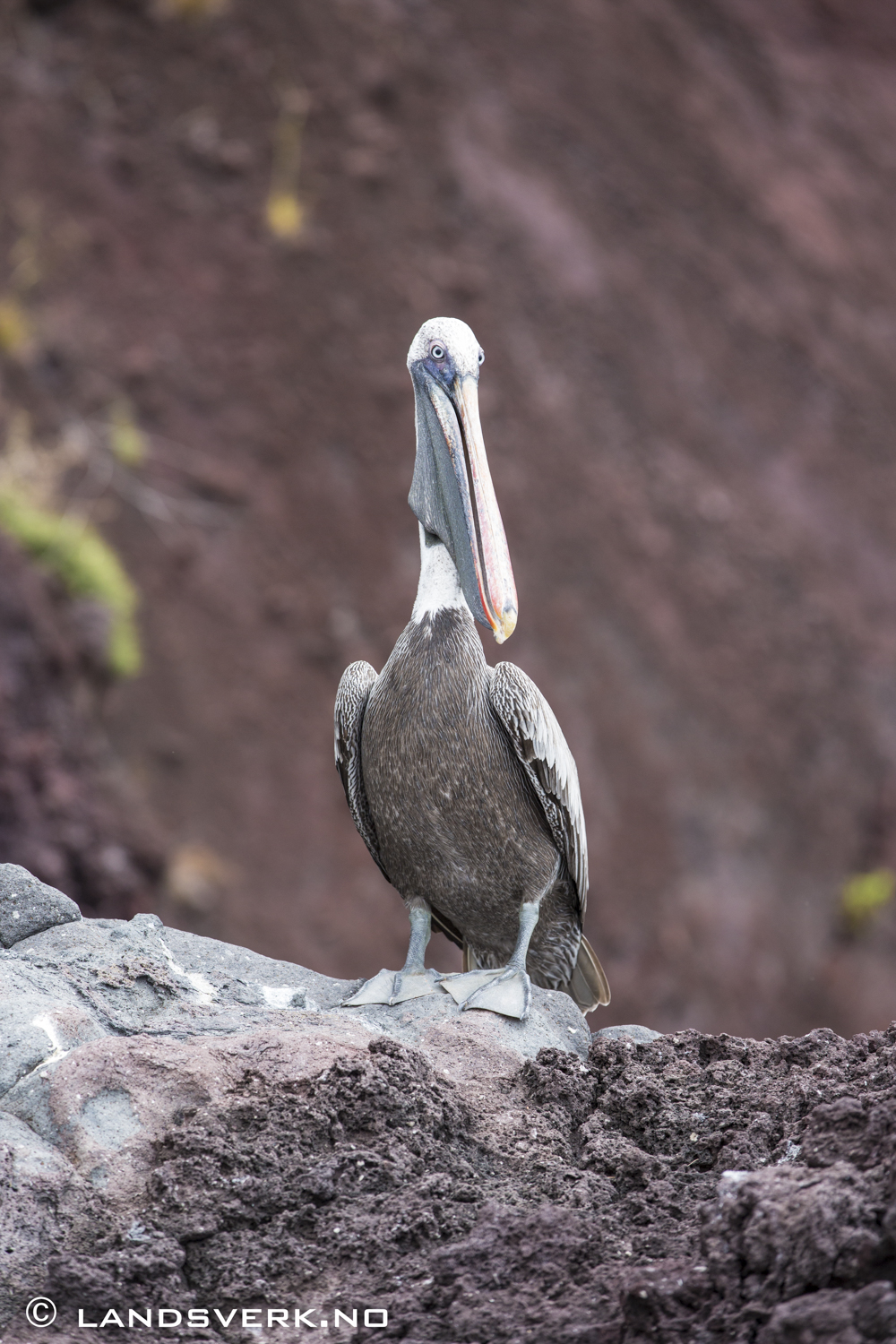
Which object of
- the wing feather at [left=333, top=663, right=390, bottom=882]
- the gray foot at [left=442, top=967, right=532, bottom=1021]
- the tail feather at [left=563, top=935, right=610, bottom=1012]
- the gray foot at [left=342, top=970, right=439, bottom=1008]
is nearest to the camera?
the gray foot at [left=442, top=967, right=532, bottom=1021]

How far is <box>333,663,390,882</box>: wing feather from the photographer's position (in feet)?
17.5

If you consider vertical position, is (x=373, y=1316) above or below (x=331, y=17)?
below

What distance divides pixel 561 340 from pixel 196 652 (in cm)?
553

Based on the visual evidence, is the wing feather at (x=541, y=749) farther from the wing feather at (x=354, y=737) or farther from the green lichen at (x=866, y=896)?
the green lichen at (x=866, y=896)

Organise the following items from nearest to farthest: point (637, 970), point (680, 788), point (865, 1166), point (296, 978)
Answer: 1. point (865, 1166)
2. point (296, 978)
3. point (637, 970)
4. point (680, 788)

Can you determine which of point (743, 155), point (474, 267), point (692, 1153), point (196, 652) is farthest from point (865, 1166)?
point (743, 155)

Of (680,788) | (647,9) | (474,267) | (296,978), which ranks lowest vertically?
(296,978)

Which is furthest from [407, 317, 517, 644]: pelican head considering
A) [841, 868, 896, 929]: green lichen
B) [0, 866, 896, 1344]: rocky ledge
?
[841, 868, 896, 929]: green lichen

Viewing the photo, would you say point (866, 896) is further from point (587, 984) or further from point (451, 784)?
point (451, 784)

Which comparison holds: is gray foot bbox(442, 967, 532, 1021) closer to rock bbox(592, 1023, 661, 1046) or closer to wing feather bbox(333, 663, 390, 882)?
rock bbox(592, 1023, 661, 1046)

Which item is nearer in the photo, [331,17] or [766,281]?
[331,17]

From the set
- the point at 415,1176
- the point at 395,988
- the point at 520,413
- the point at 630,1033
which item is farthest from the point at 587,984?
the point at 520,413

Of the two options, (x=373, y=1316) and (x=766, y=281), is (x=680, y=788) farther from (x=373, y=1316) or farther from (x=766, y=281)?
(x=373, y=1316)

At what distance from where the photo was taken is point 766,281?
15.7 metres
